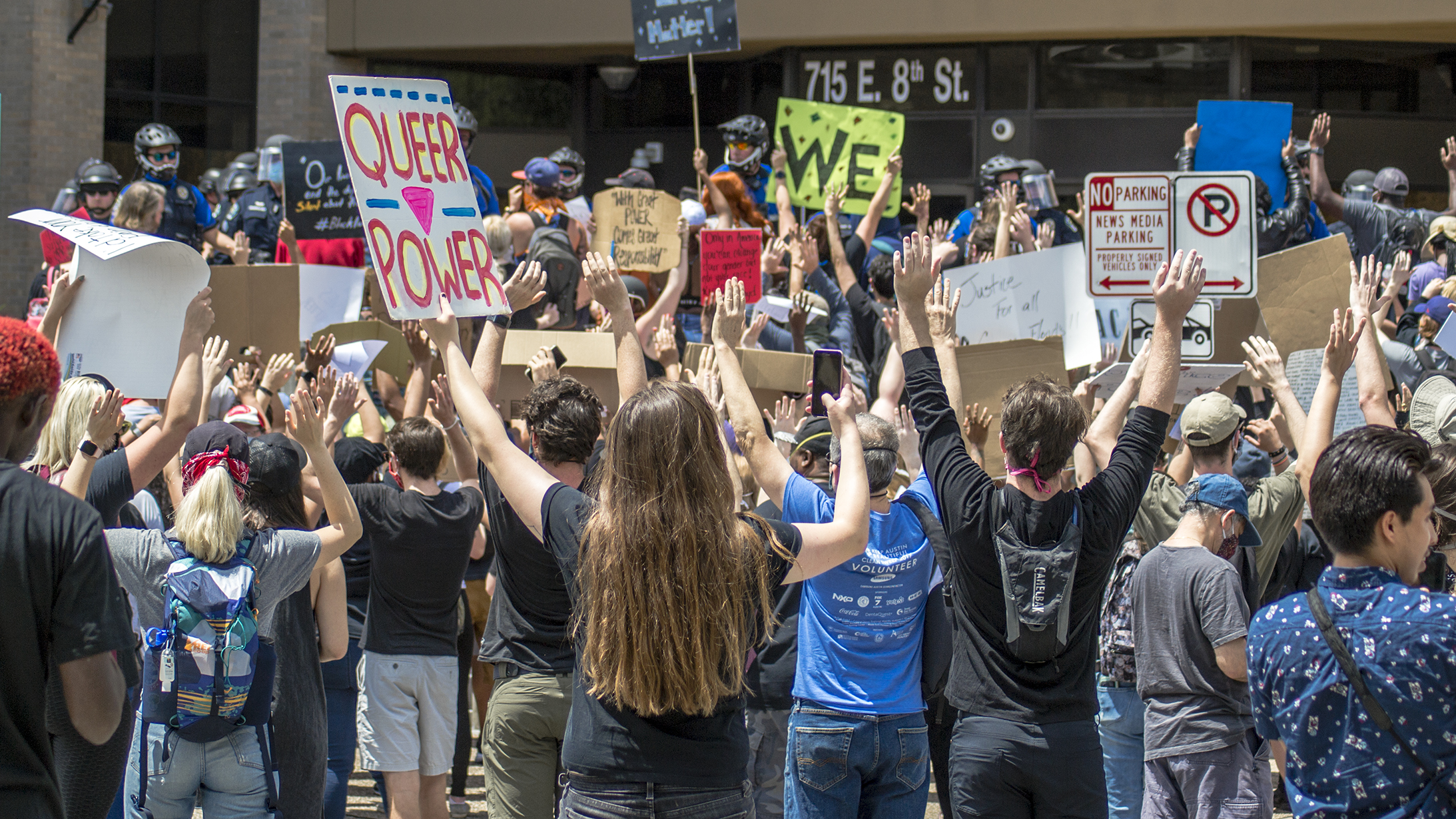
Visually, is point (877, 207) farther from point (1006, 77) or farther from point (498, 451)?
point (1006, 77)

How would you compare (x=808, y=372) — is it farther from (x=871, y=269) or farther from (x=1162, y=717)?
(x=1162, y=717)

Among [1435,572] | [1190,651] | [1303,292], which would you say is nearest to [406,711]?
[1190,651]

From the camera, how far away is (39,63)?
15000 millimetres

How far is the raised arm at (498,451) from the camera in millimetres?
3094

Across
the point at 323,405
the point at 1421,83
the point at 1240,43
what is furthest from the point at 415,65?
the point at 323,405

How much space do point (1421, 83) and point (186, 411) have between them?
15.3 m

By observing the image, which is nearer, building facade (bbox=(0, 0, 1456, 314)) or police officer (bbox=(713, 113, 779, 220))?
police officer (bbox=(713, 113, 779, 220))

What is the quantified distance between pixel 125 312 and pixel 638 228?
498cm

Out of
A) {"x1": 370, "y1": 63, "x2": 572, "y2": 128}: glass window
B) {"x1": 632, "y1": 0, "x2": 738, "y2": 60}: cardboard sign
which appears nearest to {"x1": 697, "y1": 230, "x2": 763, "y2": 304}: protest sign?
{"x1": 632, "y1": 0, "x2": 738, "y2": 60}: cardboard sign

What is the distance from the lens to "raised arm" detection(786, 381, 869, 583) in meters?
3.08

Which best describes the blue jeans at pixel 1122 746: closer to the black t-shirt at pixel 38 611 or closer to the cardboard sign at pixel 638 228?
the black t-shirt at pixel 38 611

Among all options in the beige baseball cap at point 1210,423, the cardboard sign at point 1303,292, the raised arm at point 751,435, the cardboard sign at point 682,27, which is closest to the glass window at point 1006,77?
the cardboard sign at point 682,27

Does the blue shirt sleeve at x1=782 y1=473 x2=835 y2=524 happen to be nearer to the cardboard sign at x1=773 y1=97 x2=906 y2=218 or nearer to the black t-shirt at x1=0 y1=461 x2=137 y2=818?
the black t-shirt at x1=0 y1=461 x2=137 y2=818

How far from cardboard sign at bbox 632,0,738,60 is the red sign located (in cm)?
531
